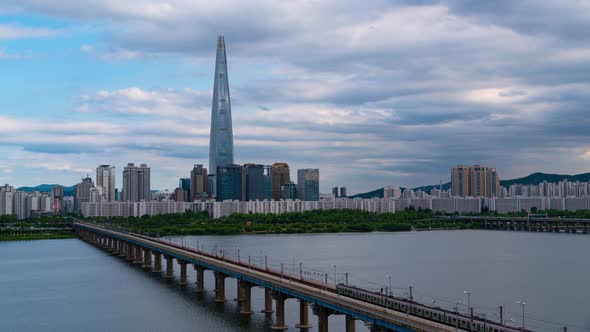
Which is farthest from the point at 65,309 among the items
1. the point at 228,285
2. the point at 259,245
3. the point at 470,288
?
the point at 259,245

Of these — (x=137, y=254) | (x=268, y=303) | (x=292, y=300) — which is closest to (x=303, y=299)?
(x=268, y=303)

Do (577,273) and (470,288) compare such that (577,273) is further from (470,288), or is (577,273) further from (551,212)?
(551,212)

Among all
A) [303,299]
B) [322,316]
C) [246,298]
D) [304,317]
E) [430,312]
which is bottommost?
[304,317]

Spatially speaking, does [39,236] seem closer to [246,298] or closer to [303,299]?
[246,298]

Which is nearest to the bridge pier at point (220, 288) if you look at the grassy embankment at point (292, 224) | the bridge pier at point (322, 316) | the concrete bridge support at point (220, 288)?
the concrete bridge support at point (220, 288)

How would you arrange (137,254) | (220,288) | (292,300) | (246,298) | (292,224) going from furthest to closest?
(292,224)
(137,254)
(220,288)
(292,300)
(246,298)

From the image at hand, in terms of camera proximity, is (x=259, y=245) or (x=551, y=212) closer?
(x=259, y=245)

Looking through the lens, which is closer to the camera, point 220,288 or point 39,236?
point 220,288

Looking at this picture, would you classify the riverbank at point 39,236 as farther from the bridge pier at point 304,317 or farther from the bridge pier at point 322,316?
the bridge pier at point 322,316
